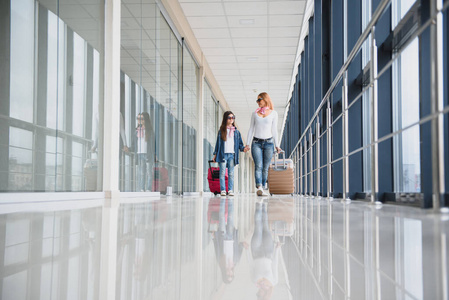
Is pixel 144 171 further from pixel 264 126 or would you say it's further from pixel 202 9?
pixel 202 9

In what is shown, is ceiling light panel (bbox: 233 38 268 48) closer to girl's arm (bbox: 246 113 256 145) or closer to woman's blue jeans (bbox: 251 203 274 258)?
girl's arm (bbox: 246 113 256 145)

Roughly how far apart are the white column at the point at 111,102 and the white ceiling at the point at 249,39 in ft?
7.12

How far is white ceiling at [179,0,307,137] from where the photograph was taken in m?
5.86

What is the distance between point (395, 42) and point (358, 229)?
2.00 m

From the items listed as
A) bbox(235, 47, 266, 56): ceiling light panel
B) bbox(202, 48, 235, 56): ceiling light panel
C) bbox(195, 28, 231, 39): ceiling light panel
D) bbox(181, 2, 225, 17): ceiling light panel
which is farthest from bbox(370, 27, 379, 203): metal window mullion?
bbox(202, 48, 235, 56): ceiling light panel

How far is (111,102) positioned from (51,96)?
919mm

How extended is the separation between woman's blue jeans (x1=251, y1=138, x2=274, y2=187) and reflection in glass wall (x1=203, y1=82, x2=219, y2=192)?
14.2 ft

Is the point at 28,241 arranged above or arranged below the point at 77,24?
below

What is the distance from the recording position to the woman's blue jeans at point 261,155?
446cm

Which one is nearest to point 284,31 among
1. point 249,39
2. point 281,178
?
point 249,39

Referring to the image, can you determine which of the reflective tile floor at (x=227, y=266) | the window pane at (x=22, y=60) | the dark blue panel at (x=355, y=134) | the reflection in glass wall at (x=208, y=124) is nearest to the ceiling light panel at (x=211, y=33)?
the reflection in glass wall at (x=208, y=124)

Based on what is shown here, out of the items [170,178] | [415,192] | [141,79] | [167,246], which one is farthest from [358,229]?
[170,178]

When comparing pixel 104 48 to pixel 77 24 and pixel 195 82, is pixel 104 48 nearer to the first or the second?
pixel 77 24

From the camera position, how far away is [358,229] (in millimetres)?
907
